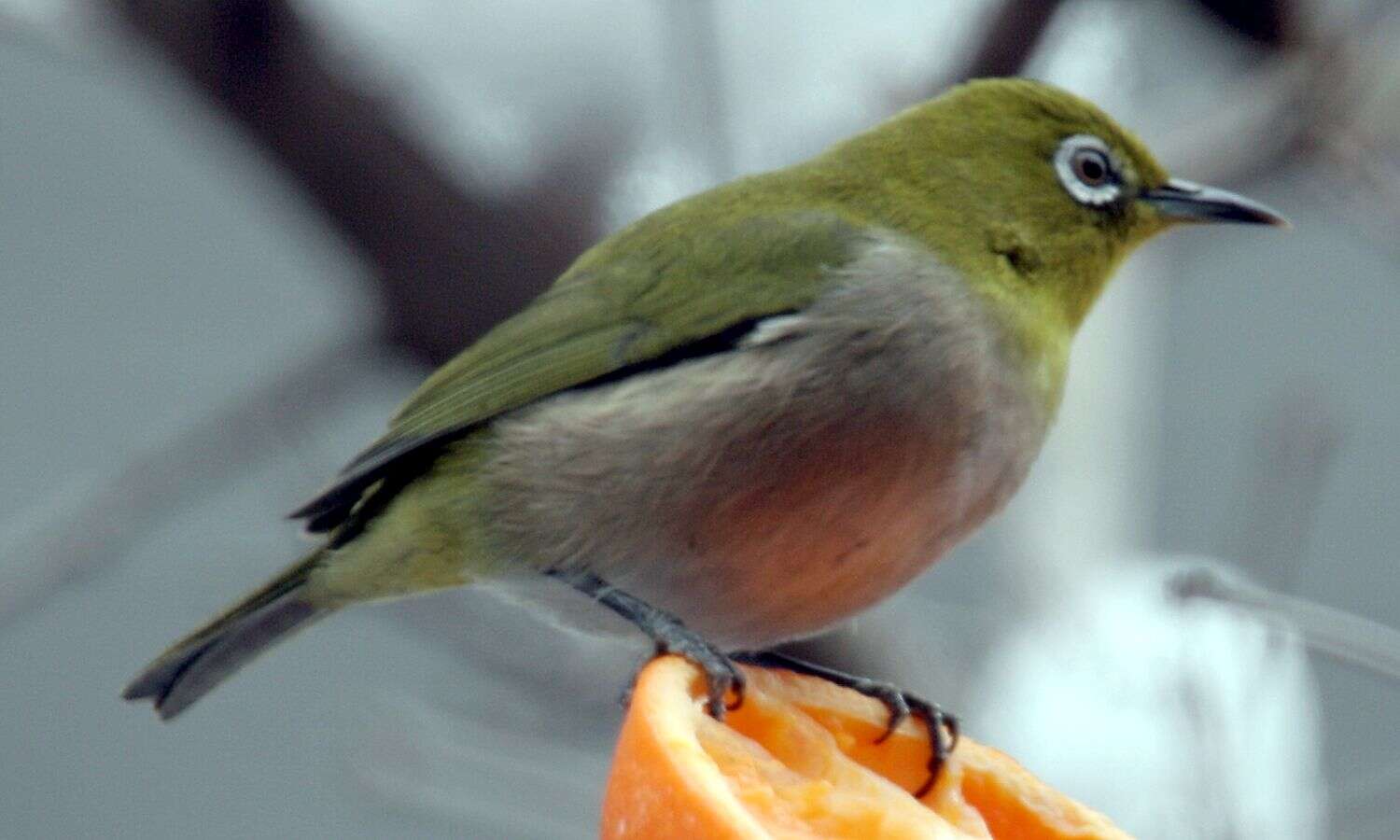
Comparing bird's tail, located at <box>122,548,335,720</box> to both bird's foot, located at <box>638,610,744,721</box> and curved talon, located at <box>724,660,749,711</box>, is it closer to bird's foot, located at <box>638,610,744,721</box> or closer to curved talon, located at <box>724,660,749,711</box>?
bird's foot, located at <box>638,610,744,721</box>

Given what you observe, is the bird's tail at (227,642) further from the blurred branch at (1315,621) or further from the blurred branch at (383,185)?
the blurred branch at (1315,621)

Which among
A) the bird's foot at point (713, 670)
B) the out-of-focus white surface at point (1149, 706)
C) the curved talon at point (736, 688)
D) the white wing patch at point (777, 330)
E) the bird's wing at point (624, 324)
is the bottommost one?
the out-of-focus white surface at point (1149, 706)

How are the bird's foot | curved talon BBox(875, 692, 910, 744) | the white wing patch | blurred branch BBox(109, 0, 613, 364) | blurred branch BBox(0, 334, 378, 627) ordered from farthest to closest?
blurred branch BBox(0, 334, 378, 627) → blurred branch BBox(109, 0, 613, 364) → the white wing patch → curved talon BBox(875, 692, 910, 744) → the bird's foot

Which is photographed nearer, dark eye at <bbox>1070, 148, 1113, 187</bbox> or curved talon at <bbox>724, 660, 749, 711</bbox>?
curved talon at <bbox>724, 660, 749, 711</bbox>

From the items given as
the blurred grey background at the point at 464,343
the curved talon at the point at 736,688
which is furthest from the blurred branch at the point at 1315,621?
the curved talon at the point at 736,688

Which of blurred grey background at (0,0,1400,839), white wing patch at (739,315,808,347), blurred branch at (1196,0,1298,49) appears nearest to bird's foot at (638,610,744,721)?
white wing patch at (739,315,808,347)

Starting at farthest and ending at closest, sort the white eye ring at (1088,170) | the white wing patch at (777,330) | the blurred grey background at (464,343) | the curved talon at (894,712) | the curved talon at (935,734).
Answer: the blurred grey background at (464,343), the white eye ring at (1088,170), the white wing patch at (777,330), the curved talon at (894,712), the curved talon at (935,734)
